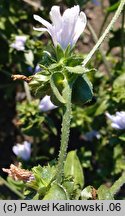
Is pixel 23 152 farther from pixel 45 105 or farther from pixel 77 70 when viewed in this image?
pixel 77 70

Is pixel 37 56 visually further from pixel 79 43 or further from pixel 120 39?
pixel 79 43

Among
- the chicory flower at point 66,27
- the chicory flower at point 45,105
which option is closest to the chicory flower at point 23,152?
the chicory flower at point 45,105

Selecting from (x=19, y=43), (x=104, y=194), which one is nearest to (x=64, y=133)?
(x=104, y=194)

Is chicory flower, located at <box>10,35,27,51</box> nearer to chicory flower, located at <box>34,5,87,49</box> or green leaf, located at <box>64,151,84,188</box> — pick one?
green leaf, located at <box>64,151,84,188</box>

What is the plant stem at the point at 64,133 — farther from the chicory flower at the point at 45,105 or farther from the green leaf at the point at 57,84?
the chicory flower at the point at 45,105

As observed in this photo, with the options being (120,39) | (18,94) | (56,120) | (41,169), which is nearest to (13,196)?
(56,120)

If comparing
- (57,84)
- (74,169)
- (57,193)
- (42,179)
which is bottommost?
(57,193)
